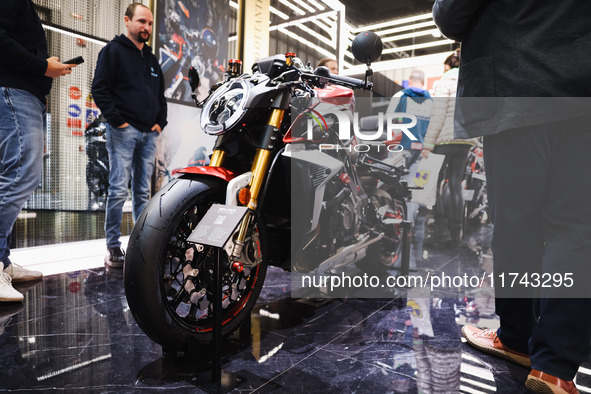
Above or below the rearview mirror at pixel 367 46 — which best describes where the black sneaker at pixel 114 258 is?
below

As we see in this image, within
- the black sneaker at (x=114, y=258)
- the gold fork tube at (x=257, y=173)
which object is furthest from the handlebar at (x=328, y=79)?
the black sneaker at (x=114, y=258)

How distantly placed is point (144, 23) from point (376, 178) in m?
2.04

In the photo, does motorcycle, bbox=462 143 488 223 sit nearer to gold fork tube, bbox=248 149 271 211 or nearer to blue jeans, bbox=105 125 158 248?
gold fork tube, bbox=248 149 271 211

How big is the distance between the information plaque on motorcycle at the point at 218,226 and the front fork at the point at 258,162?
0.14 metres

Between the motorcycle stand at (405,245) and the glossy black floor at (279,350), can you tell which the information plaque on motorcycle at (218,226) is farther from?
the motorcycle stand at (405,245)

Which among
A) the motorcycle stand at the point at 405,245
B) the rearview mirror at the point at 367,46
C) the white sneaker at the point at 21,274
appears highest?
the rearview mirror at the point at 367,46

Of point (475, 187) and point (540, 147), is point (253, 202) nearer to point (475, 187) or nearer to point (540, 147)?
point (540, 147)

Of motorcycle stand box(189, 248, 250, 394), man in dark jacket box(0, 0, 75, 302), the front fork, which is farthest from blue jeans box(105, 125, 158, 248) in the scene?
motorcycle stand box(189, 248, 250, 394)

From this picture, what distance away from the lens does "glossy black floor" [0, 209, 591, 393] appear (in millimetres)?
1323

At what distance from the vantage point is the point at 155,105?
9.96 feet

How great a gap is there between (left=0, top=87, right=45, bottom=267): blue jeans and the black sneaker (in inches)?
29.1

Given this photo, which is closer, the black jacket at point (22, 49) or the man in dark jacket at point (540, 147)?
the man in dark jacket at point (540, 147)

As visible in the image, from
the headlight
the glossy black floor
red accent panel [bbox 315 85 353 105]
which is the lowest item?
the glossy black floor

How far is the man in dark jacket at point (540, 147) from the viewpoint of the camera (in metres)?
1.19
